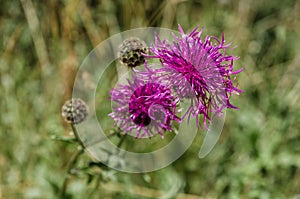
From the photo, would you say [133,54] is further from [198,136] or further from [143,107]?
[198,136]

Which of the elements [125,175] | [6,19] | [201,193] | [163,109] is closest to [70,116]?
[163,109]

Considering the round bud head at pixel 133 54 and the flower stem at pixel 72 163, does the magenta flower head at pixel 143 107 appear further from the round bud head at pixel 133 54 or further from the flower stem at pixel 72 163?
the flower stem at pixel 72 163

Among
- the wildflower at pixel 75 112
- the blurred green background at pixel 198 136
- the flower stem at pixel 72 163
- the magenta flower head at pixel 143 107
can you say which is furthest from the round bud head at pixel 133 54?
the blurred green background at pixel 198 136

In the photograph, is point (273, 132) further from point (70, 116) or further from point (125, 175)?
point (70, 116)

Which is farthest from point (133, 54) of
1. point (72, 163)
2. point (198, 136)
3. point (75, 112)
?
point (198, 136)

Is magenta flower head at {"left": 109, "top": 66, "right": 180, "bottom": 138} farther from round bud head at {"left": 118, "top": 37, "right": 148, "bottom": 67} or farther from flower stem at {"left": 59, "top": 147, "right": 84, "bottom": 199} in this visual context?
flower stem at {"left": 59, "top": 147, "right": 84, "bottom": 199}

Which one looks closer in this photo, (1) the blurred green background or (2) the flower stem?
(2) the flower stem

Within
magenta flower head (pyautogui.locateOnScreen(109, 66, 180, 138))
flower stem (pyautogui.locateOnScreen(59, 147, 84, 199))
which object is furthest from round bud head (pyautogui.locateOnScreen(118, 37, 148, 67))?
flower stem (pyautogui.locateOnScreen(59, 147, 84, 199))
